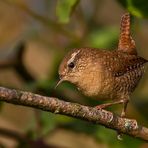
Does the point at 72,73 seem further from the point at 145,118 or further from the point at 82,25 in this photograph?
the point at 82,25

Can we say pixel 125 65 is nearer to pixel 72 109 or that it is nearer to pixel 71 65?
pixel 71 65

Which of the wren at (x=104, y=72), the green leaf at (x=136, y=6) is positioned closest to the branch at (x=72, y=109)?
the wren at (x=104, y=72)

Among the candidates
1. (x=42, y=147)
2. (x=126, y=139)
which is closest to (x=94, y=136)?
(x=126, y=139)

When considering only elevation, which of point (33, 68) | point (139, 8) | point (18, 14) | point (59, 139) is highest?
point (139, 8)

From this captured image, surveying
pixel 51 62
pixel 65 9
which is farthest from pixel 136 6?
pixel 51 62

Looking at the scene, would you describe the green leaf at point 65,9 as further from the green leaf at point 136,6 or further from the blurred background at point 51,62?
the green leaf at point 136,6

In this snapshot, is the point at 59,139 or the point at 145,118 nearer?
the point at 145,118
